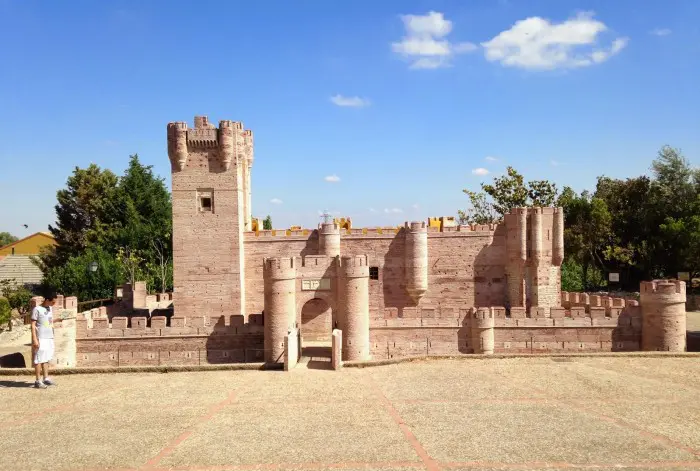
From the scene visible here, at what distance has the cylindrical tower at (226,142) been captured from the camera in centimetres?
2481

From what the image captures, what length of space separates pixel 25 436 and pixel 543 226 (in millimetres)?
22057

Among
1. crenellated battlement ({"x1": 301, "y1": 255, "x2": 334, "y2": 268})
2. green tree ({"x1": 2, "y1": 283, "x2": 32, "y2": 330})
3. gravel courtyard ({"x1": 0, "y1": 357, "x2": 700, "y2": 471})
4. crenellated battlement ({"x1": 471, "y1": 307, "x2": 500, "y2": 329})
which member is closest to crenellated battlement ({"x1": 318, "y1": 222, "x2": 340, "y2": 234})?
crenellated battlement ({"x1": 301, "y1": 255, "x2": 334, "y2": 268})

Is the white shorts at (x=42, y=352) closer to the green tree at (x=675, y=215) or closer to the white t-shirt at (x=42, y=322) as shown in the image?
the white t-shirt at (x=42, y=322)

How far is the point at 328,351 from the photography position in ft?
72.8

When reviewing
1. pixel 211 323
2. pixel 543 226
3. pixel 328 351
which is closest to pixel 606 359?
pixel 543 226

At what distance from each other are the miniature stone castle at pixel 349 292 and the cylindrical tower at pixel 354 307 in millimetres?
42

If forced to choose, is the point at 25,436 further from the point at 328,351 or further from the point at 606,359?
the point at 606,359

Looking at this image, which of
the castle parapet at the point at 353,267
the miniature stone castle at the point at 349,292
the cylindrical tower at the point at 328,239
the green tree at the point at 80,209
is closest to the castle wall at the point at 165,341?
the miniature stone castle at the point at 349,292

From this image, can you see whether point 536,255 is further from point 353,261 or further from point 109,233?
point 109,233

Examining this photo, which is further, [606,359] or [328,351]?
[328,351]

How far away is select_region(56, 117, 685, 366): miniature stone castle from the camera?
2164cm

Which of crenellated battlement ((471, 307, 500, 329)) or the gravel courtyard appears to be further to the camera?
crenellated battlement ((471, 307, 500, 329))

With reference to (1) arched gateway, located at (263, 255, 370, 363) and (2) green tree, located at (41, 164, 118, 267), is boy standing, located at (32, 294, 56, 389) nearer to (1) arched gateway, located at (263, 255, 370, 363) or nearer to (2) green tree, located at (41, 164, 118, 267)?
(1) arched gateway, located at (263, 255, 370, 363)

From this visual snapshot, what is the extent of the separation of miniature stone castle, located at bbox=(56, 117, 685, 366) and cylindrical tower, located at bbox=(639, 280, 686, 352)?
41mm
